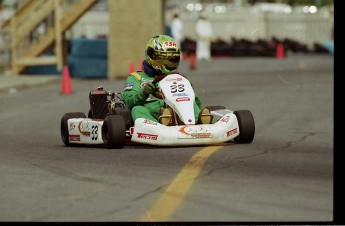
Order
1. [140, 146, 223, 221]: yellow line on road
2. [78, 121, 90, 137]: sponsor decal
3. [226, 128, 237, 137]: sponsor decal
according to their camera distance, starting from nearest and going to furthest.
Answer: [140, 146, 223, 221]: yellow line on road → [226, 128, 237, 137]: sponsor decal → [78, 121, 90, 137]: sponsor decal

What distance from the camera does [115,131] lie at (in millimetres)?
12305

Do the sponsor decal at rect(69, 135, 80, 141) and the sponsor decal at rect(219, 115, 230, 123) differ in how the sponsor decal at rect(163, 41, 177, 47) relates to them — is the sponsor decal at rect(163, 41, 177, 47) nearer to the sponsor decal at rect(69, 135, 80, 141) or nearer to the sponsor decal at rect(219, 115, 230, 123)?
the sponsor decal at rect(219, 115, 230, 123)

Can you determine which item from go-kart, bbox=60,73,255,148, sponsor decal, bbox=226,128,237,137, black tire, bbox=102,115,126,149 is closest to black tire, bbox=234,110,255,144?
go-kart, bbox=60,73,255,148

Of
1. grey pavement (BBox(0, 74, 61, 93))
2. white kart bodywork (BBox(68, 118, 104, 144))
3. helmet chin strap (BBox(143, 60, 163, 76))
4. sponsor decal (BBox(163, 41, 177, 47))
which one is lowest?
grey pavement (BBox(0, 74, 61, 93))

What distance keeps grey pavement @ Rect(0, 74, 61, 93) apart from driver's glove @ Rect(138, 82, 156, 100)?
46.7 feet

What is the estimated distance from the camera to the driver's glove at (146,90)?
12.8 m

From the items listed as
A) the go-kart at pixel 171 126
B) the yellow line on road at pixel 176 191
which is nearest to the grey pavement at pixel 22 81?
the go-kart at pixel 171 126

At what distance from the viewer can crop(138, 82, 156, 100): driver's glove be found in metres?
12.8

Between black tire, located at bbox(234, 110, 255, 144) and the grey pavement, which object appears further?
the grey pavement

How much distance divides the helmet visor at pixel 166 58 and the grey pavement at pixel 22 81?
1392 cm

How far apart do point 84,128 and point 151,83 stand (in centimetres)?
105

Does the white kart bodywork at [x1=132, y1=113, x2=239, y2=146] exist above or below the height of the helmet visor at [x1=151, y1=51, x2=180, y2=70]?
below

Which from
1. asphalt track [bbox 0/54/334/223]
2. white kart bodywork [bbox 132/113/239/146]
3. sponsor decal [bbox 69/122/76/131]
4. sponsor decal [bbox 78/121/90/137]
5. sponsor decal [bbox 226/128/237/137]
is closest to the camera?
asphalt track [bbox 0/54/334/223]

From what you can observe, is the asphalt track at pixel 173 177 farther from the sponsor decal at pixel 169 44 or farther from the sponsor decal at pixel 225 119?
the sponsor decal at pixel 169 44
